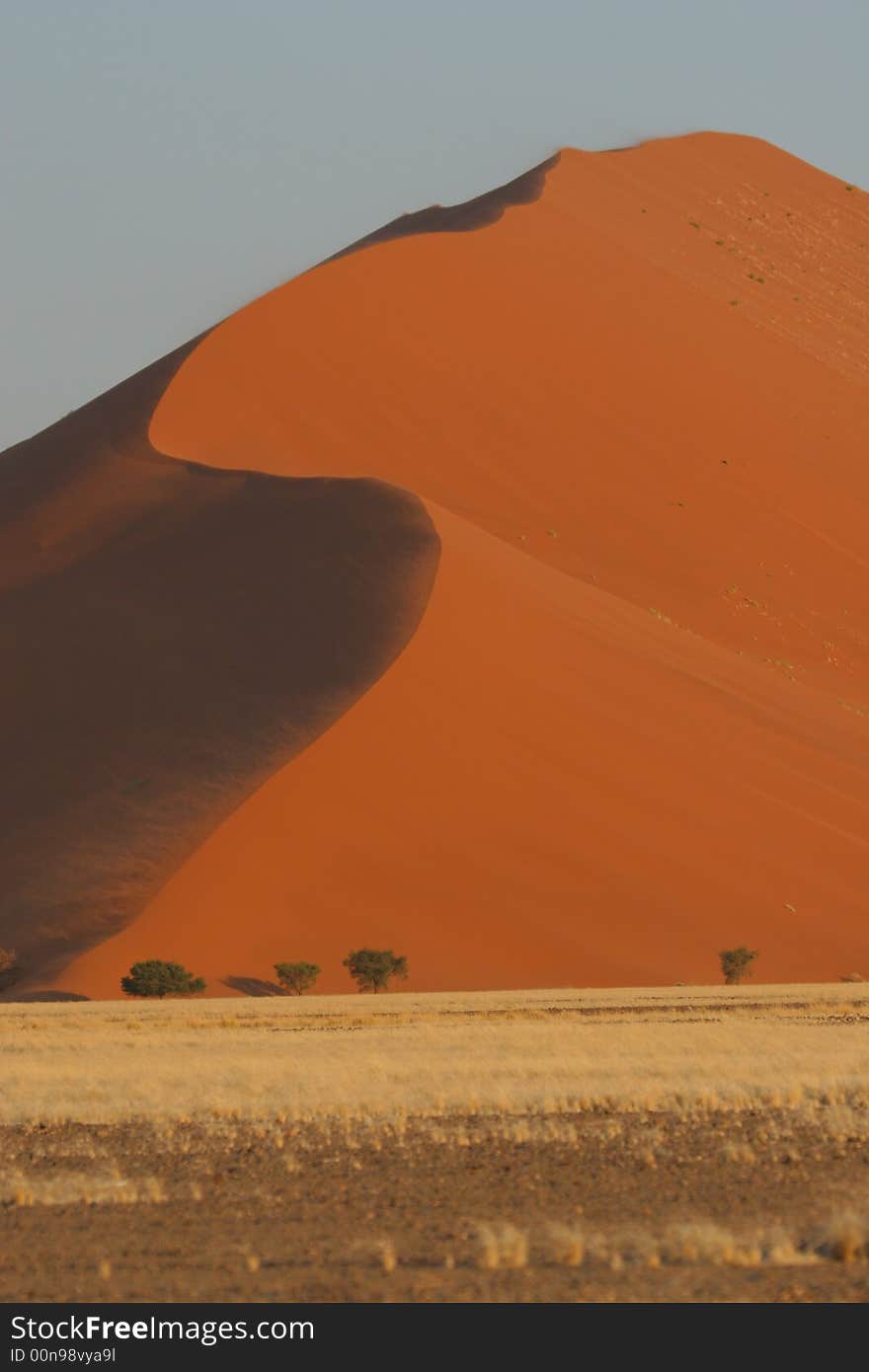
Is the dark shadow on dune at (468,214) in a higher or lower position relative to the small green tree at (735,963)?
higher

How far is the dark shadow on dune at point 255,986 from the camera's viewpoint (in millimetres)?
28723

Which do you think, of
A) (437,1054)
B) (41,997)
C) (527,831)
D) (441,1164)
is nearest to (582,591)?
(527,831)

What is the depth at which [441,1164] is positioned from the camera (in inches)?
449

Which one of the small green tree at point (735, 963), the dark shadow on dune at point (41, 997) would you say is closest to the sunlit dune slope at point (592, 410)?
the small green tree at point (735, 963)

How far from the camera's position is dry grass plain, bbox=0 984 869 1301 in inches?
306

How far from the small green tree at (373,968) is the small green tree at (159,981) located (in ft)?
6.89

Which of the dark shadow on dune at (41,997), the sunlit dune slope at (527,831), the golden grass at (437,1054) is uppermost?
the sunlit dune slope at (527,831)

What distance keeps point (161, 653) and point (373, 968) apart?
10.0 m

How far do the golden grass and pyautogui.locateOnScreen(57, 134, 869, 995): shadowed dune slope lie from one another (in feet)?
7.74

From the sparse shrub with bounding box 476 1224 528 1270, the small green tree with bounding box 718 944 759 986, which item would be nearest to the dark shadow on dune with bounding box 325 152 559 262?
the small green tree with bounding box 718 944 759 986

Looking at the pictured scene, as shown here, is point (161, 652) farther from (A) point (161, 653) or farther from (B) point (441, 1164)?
(B) point (441, 1164)

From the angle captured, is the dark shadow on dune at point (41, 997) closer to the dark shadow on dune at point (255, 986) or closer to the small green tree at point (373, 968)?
the dark shadow on dune at point (255, 986)

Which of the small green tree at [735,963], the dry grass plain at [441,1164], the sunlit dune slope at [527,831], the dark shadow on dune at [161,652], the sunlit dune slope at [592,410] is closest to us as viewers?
the dry grass plain at [441,1164]

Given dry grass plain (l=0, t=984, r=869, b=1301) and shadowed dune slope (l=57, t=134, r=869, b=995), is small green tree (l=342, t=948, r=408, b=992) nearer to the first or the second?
shadowed dune slope (l=57, t=134, r=869, b=995)
